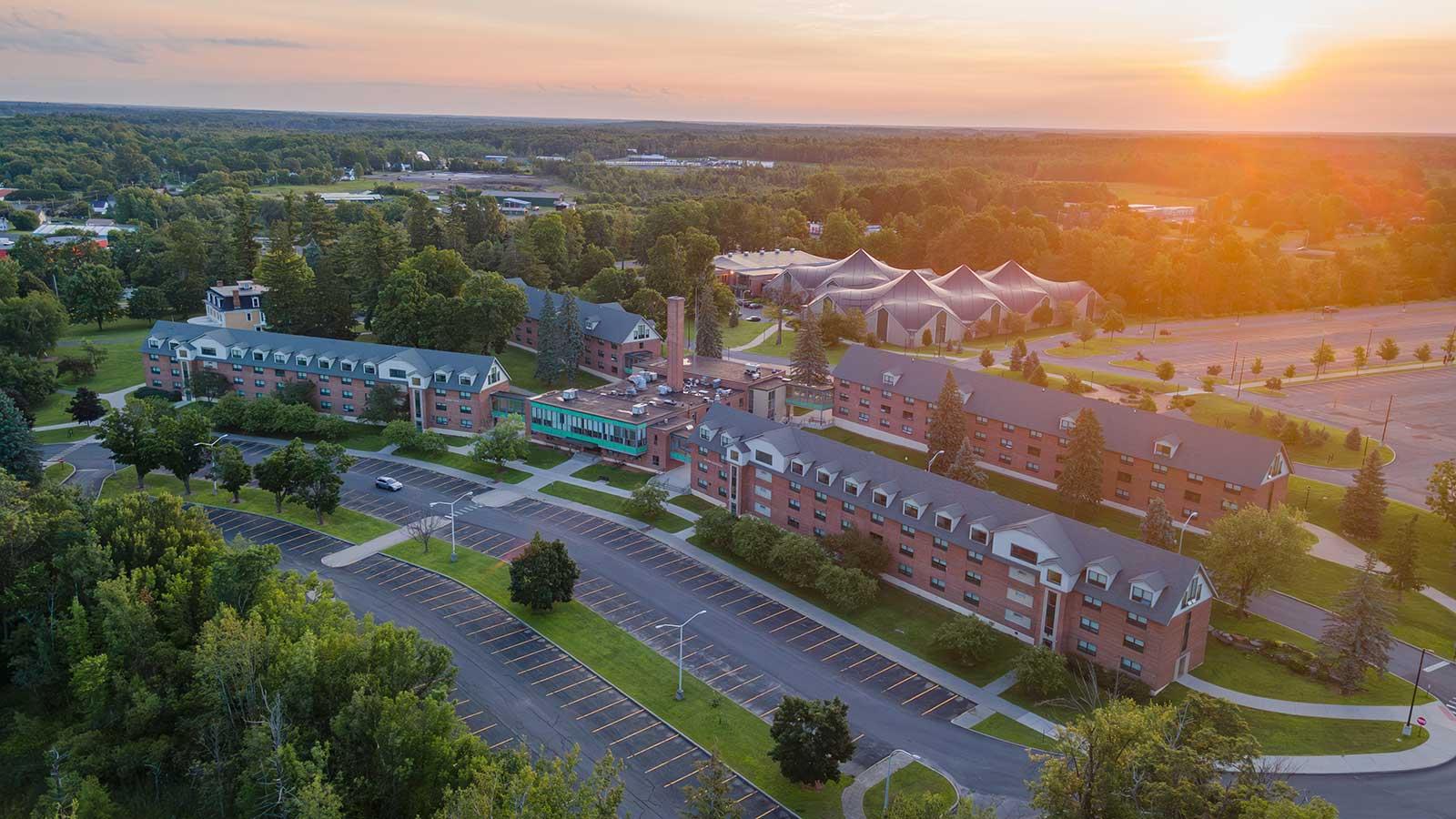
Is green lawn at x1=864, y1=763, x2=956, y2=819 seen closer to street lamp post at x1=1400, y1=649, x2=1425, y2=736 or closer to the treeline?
the treeline

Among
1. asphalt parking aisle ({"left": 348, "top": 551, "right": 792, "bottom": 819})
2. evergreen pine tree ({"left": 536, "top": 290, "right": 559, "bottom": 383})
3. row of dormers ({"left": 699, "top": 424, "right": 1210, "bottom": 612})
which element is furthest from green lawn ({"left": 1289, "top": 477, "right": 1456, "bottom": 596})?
evergreen pine tree ({"left": 536, "top": 290, "right": 559, "bottom": 383})

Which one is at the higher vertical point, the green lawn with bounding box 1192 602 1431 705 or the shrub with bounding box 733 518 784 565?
the shrub with bounding box 733 518 784 565

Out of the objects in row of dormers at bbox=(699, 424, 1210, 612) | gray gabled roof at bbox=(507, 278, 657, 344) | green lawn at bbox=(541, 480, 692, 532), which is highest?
gray gabled roof at bbox=(507, 278, 657, 344)

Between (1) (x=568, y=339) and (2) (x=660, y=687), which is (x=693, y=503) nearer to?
(2) (x=660, y=687)

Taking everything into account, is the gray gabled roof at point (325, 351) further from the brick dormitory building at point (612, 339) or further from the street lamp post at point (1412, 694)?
the street lamp post at point (1412, 694)

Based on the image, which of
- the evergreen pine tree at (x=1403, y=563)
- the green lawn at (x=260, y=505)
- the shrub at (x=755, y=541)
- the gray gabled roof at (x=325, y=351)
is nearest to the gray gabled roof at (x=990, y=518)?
the shrub at (x=755, y=541)

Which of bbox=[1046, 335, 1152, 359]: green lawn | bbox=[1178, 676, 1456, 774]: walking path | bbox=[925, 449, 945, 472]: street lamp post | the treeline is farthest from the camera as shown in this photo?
bbox=[1046, 335, 1152, 359]: green lawn

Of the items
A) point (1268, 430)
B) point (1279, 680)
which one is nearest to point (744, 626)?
point (1279, 680)
